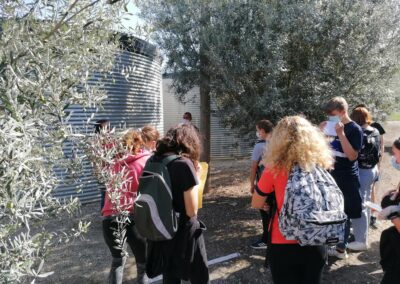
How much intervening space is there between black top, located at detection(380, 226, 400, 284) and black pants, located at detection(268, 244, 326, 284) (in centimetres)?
64

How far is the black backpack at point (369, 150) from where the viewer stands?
4.83 metres

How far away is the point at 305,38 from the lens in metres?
6.03

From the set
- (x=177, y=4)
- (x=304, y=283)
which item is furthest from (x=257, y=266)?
(x=177, y=4)

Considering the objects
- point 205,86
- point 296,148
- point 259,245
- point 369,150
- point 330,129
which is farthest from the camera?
point 205,86

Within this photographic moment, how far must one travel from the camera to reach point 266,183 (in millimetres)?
2779

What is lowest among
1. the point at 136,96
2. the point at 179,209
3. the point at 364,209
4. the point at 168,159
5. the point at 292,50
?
the point at 364,209

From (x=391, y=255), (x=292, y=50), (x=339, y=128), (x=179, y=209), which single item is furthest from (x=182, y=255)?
(x=292, y=50)

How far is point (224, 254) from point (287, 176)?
2.68 metres

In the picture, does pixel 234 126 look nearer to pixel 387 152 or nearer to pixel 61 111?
pixel 61 111

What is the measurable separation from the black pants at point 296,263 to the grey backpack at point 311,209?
149mm

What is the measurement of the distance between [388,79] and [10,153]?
775 cm

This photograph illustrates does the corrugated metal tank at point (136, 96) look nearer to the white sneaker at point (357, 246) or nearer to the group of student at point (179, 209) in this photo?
the group of student at point (179, 209)

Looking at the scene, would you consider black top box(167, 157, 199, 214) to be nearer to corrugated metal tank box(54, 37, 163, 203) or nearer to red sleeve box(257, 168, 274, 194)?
red sleeve box(257, 168, 274, 194)

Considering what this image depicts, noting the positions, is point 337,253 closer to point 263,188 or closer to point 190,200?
point 263,188
